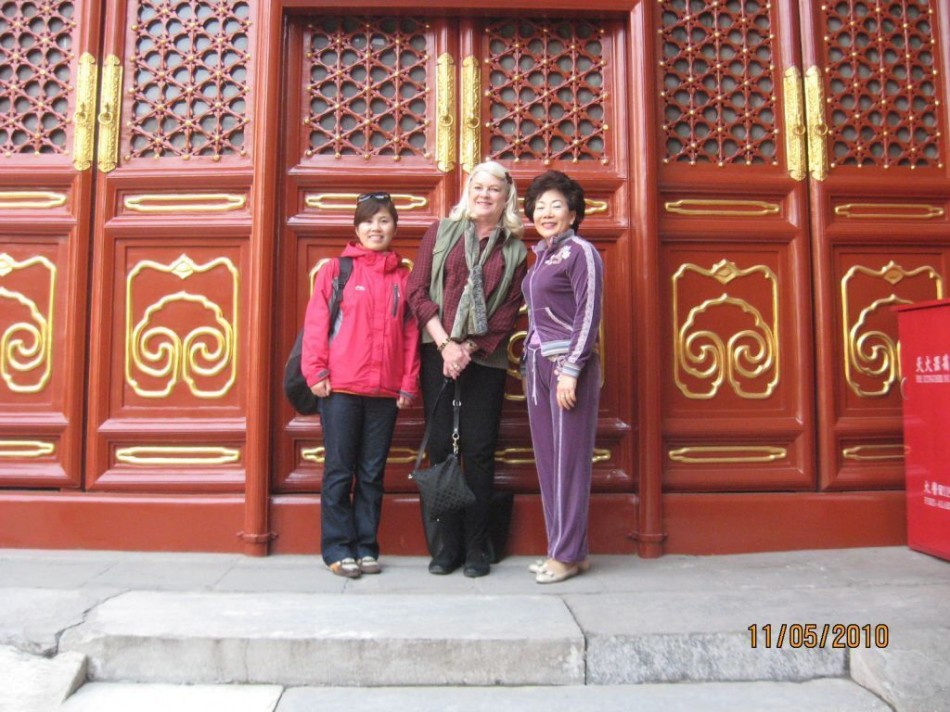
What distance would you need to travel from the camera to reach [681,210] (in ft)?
12.3

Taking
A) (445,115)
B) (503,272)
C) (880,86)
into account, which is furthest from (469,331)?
(880,86)

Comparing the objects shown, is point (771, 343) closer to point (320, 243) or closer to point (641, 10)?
point (641, 10)

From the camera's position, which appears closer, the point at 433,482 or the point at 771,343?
the point at 433,482

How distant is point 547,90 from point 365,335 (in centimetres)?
170

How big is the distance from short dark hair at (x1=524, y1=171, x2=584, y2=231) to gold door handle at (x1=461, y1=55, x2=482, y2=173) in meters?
0.62

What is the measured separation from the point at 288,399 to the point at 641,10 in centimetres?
266

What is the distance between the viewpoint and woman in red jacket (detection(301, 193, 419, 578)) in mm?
3195

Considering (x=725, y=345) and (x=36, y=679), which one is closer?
(x=36, y=679)

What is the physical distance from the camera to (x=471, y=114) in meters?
3.75

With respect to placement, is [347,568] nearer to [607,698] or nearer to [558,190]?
[607,698]

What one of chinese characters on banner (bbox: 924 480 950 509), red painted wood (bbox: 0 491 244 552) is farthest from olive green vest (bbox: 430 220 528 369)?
chinese characters on banner (bbox: 924 480 950 509)

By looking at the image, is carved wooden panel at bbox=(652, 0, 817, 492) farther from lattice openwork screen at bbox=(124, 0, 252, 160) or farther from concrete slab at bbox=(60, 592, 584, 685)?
lattice openwork screen at bbox=(124, 0, 252, 160)

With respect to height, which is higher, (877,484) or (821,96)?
(821,96)

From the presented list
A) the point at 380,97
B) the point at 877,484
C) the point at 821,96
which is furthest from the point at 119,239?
the point at 877,484
